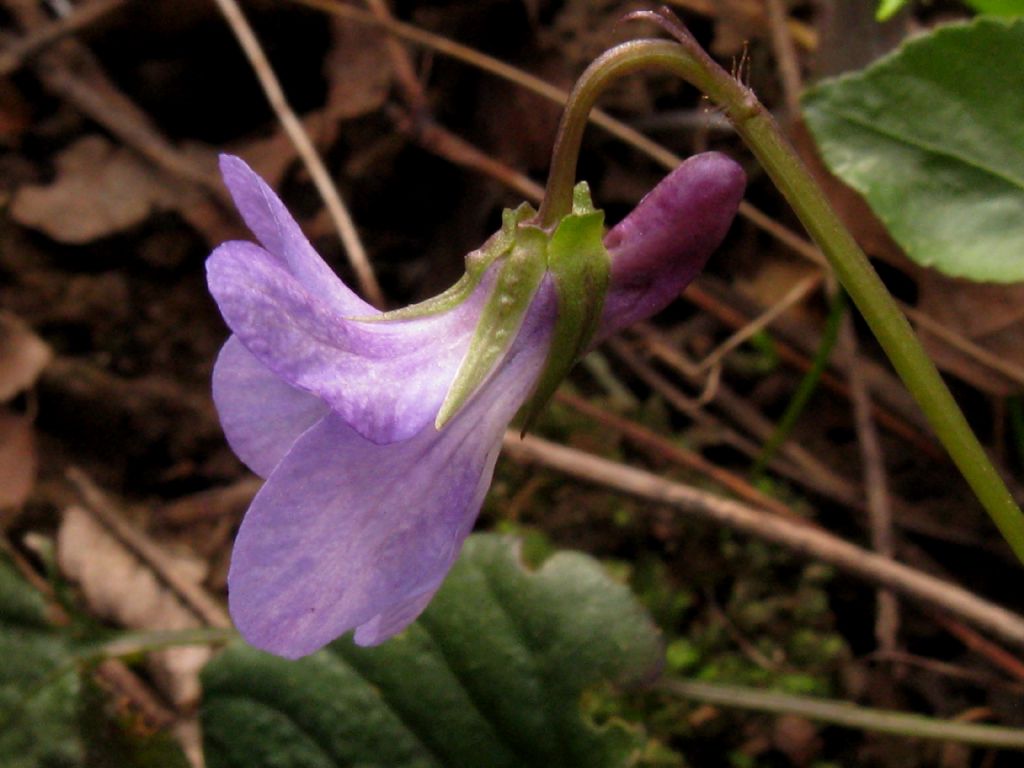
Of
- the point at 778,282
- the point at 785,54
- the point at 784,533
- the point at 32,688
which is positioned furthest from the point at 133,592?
the point at 785,54

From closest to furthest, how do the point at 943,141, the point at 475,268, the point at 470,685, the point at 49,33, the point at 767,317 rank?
the point at 475,268
the point at 943,141
the point at 470,685
the point at 767,317
the point at 49,33

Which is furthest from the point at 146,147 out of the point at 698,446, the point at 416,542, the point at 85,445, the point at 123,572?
the point at 416,542

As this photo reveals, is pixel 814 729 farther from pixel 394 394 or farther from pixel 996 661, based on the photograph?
pixel 394 394

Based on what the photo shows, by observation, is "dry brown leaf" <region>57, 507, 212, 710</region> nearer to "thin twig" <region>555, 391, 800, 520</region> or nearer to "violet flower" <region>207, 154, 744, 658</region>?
"thin twig" <region>555, 391, 800, 520</region>

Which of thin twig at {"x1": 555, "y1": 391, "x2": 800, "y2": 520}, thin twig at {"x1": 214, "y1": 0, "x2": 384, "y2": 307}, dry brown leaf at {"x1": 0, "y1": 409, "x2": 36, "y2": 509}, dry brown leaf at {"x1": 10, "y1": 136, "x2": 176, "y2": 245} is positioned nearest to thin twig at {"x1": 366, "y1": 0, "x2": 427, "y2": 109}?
thin twig at {"x1": 214, "y1": 0, "x2": 384, "y2": 307}

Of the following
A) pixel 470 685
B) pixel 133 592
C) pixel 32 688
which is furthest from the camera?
pixel 133 592

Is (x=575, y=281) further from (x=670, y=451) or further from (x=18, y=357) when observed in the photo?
(x=18, y=357)
